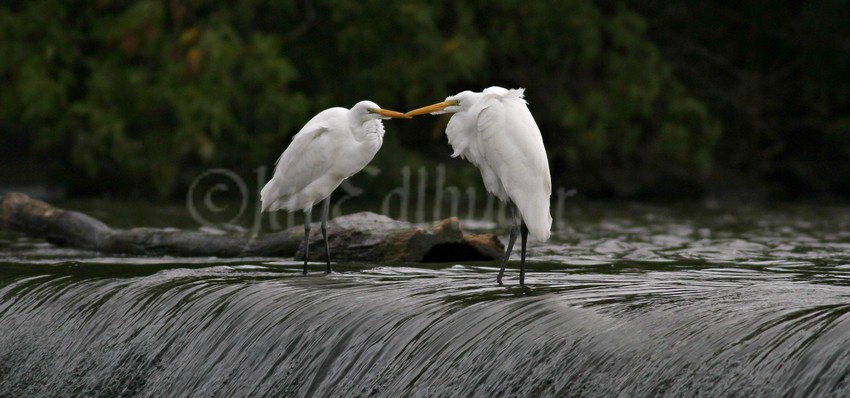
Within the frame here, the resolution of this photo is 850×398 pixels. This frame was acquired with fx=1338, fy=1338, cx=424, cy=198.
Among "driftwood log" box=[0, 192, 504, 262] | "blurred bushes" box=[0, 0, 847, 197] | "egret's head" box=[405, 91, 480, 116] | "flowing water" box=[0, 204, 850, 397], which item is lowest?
"flowing water" box=[0, 204, 850, 397]

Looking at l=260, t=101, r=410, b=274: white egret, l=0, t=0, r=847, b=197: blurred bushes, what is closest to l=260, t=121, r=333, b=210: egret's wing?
l=260, t=101, r=410, b=274: white egret

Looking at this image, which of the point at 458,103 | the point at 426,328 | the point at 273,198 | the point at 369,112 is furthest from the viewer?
the point at 273,198

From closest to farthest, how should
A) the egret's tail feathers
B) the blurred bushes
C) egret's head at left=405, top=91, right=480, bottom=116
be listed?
egret's head at left=405, top=91, right=480, bottom=116, the egret's tail feathers, the blurred bushes

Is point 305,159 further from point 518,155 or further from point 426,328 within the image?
point 426,328

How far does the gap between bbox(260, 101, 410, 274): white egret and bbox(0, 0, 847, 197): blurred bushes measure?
26.7ft

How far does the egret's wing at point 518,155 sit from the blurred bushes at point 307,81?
9.33 metres

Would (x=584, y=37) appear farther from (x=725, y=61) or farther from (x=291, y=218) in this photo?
(x=291, y=218)

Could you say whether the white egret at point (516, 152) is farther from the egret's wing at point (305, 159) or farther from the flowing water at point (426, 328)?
the egret's wing at point (305, 159)

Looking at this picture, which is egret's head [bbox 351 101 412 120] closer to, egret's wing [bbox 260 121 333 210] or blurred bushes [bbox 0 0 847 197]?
egret's wing [bbox 260 121 333 210]

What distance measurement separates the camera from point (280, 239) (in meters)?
8.13

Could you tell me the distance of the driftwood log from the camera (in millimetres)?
7496

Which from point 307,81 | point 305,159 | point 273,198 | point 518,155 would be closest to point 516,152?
point 518,155

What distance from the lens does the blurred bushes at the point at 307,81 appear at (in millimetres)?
15367

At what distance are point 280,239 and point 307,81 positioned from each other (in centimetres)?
939
